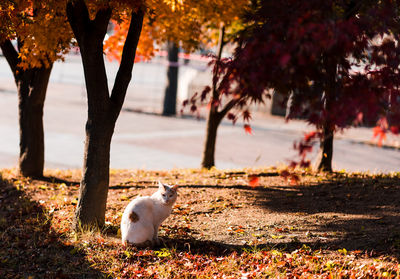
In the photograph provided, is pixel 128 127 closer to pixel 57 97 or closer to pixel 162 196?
pixel 57 97

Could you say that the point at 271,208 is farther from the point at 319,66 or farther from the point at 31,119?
the point at 31,119

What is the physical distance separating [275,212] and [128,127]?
1277 centimetres

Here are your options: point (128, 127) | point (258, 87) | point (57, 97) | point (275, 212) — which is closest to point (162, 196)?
point (275, 212)

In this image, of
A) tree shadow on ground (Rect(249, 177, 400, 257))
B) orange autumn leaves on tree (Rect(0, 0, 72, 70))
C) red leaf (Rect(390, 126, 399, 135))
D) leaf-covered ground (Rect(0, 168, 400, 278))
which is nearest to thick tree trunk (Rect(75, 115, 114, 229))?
leaf-covered ground (Rect(0, 168, 400, 278))

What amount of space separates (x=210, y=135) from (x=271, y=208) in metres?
4.20

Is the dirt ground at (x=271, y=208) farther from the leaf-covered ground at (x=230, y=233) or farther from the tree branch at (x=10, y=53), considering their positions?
the tree branch at (x=10, y=53)

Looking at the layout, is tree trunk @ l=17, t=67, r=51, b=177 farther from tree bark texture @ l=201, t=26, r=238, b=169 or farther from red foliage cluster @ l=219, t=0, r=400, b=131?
red foliage cluster @ l=219, t=0, r=400, b=131

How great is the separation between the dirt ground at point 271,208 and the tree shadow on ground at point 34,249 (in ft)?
2.21

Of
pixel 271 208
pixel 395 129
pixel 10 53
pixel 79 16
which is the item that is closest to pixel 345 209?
pixel 271 208

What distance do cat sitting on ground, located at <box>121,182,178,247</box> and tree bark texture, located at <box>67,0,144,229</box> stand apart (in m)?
0.89

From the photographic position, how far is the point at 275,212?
7.45m

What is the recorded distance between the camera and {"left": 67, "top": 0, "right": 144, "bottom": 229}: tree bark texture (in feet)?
22.5

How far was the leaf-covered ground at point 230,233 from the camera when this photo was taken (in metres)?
5.72

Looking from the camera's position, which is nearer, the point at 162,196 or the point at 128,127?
the point at 162,196
